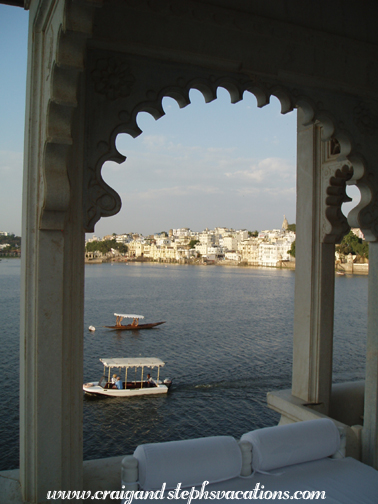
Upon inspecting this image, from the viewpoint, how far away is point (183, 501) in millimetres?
1375

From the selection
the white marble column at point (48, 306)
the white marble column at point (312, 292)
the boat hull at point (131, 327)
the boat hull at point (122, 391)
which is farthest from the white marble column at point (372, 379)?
the boat hull at point (131, 327)

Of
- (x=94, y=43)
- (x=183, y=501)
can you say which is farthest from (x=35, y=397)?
(x=94, y=43)

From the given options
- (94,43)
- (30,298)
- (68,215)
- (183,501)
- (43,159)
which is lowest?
(183,501)

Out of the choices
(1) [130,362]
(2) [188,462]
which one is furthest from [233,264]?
(2) [188,462]

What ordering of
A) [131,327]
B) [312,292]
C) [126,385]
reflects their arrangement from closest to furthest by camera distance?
[312,292] < [126,385] < [131,327]

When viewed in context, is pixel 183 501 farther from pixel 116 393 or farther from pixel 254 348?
pixel 254 348

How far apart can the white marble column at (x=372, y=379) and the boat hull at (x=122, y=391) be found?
31.2ft

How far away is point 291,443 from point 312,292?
3.35 ft

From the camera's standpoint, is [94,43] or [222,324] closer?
[94,43]

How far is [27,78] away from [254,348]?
1572cm

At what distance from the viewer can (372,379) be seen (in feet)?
7.18

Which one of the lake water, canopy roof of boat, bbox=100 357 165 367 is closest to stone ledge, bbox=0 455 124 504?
the lake water

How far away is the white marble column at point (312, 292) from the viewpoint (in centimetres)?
246

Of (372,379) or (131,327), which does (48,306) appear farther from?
(131,327)
